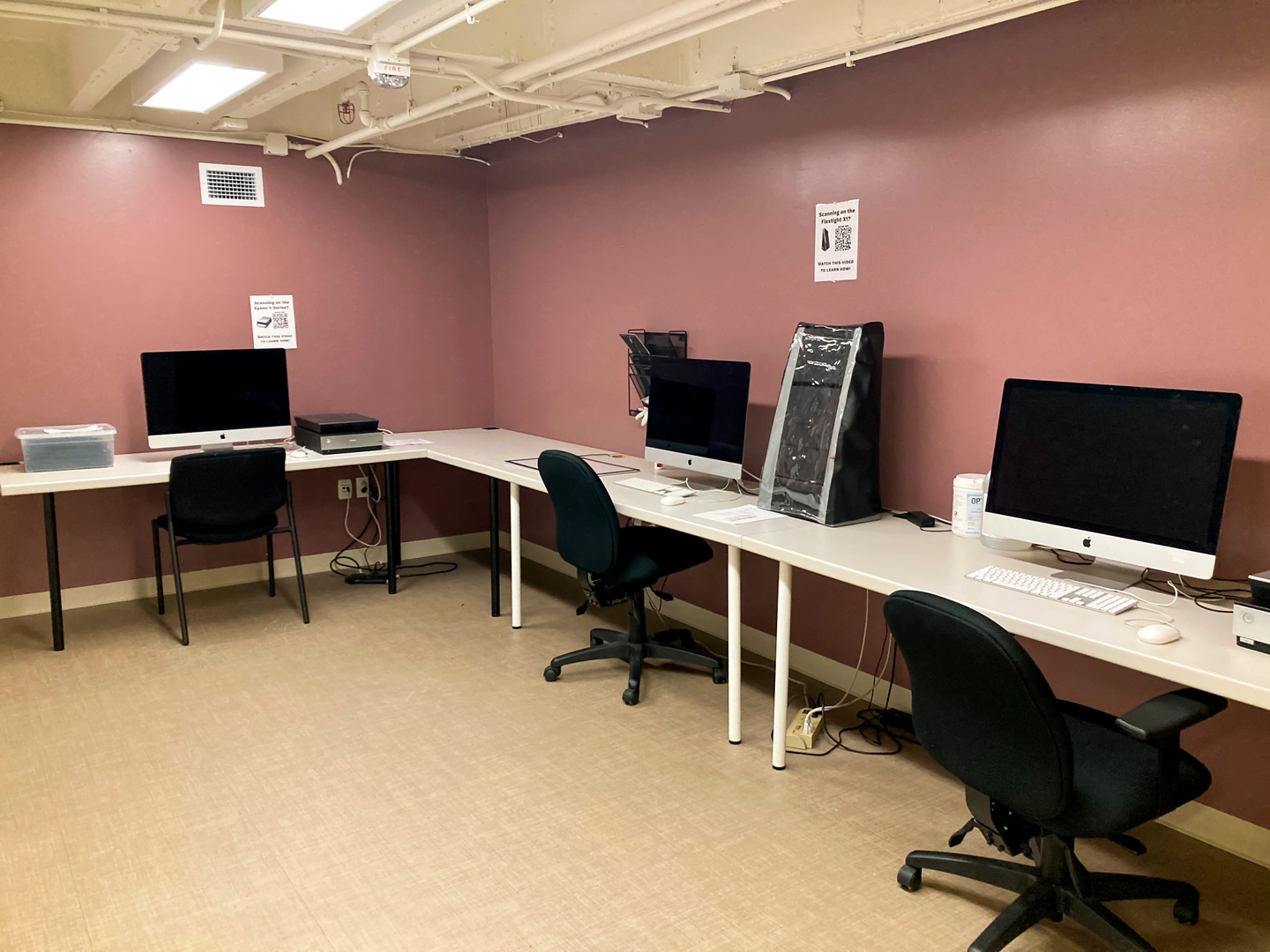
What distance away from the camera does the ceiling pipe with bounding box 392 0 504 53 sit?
2432mm

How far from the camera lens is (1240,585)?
7.84ft

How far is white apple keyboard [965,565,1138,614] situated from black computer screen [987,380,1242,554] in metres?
0.16

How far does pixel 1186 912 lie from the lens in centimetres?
219

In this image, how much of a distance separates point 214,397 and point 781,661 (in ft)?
9.83

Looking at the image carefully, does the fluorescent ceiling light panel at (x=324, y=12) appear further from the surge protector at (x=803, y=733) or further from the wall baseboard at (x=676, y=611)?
the wall baseboard at (x=676, y=611)

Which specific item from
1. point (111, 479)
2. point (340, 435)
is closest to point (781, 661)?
point (340, 435)

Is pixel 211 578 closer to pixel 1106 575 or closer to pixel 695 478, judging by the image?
pixel 695 478

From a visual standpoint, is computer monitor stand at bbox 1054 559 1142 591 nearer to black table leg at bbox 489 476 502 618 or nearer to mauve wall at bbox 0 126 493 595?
black table leg at bbox 489 476 502 618

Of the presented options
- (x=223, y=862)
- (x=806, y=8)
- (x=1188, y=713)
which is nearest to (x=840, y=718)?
(x=1188, y=713)

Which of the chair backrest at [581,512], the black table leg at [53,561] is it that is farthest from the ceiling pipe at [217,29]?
the black table leg at [53,561]

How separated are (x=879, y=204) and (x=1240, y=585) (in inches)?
63.6

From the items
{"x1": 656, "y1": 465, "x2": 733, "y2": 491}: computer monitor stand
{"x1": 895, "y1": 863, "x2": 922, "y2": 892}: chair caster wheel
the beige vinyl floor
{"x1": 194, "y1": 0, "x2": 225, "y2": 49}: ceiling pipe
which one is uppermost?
{"x1": 194, "y1": 0, "x2": 225, "y2": 49}: ceiling pipe

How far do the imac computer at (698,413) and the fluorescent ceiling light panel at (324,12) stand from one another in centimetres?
168

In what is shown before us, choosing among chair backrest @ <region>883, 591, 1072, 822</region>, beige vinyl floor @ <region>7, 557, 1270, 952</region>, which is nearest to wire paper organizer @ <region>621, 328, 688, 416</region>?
beige vinyl floor @ <region>7, 557, 1270, 952</region>
